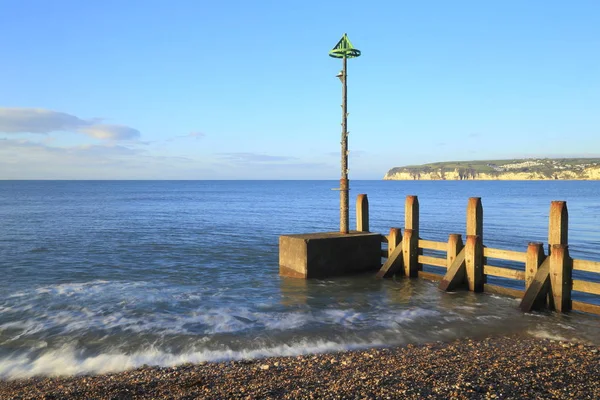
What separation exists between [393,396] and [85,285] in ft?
40.0

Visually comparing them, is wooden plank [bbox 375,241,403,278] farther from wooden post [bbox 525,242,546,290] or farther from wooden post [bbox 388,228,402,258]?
wooden post [bbox 525,242,546,290]

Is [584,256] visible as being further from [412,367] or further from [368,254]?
[412,367]

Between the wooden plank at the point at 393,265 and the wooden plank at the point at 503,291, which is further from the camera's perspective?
the wooden plank at the point at 393,265

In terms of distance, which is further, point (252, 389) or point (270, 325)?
point (270, 325)

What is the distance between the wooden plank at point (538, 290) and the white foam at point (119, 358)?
4.01 metres

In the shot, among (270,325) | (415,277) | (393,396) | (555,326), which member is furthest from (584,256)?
(393,396)

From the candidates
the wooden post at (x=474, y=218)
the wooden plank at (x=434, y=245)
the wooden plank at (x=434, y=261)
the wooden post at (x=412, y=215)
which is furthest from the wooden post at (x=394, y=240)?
the wooden post at (x=474, y=218)

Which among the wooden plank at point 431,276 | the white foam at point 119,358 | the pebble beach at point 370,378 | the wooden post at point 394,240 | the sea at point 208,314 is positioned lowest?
the sea at point 208,314

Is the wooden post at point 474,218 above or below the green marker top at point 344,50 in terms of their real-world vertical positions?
below

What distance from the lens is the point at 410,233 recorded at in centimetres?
1411

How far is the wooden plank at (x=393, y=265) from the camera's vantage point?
47.1 feet

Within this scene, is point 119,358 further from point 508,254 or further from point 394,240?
point 394,240

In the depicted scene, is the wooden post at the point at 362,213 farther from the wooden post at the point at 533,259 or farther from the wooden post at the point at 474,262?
the wooden post at the point at 533,259

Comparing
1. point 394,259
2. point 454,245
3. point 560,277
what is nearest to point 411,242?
point 394,259
